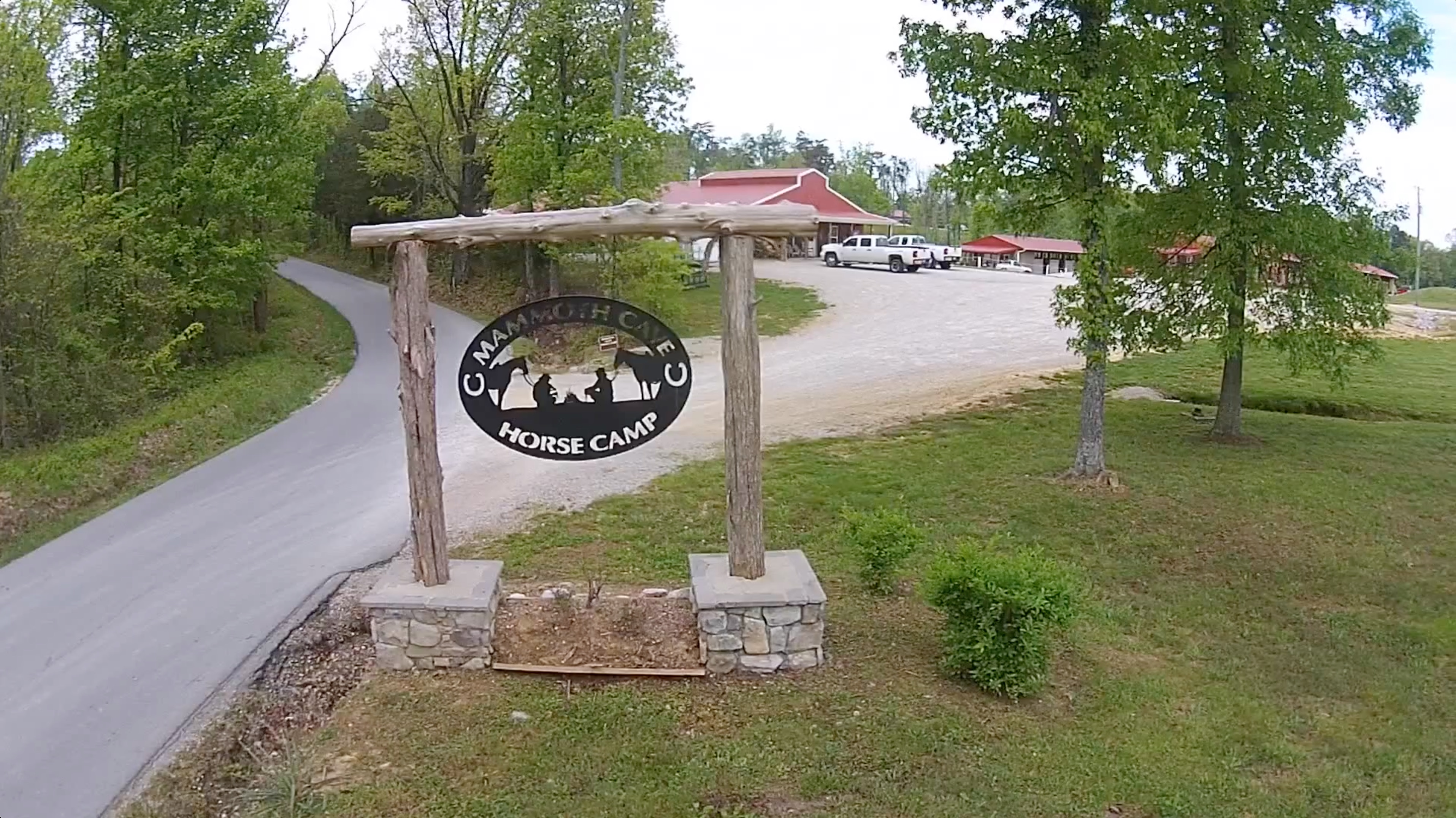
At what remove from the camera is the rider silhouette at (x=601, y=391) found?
6078 mm

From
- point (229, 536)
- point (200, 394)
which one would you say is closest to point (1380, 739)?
point (229, 536)

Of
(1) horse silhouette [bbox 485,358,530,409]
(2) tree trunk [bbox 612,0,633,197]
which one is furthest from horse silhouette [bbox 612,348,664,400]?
(2) tree trunk [bbox 612,0,633,197]

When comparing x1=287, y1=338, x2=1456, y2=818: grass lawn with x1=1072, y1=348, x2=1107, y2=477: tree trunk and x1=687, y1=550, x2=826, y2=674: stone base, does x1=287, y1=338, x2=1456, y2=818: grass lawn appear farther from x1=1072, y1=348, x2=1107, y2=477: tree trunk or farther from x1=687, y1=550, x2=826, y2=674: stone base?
x1=1072, y1=348, x2=1107, y2=477: tree trunk

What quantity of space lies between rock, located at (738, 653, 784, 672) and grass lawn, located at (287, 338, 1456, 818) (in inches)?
4.7

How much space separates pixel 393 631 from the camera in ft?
19.4

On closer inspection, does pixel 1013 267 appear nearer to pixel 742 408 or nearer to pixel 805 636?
pixel 742 408

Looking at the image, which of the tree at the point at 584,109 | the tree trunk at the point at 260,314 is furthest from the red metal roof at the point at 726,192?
the tree trunk at the point at 260,314

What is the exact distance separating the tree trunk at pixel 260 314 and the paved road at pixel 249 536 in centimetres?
316

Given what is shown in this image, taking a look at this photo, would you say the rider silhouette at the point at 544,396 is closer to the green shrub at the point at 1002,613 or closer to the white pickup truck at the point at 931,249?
the green shrub at the point at 1002,613

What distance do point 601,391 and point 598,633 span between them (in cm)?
141

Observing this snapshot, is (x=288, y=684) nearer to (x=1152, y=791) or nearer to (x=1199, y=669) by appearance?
(x=1152, y=791)

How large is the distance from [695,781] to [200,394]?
510 inches

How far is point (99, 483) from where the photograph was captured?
11172 mm

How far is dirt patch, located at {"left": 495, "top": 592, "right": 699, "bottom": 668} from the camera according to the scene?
595 cm
